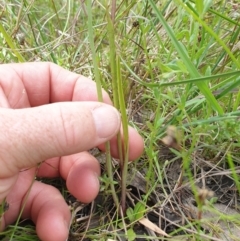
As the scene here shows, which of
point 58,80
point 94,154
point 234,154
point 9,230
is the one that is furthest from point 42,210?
point 234,154

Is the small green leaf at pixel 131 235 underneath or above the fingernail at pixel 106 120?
underneath

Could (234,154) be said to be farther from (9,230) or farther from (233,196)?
(9,230)

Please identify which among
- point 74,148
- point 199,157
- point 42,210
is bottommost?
point 42,210

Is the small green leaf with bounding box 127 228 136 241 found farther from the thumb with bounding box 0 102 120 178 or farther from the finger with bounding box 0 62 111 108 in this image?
the finger with bounding box 0 62 111 108

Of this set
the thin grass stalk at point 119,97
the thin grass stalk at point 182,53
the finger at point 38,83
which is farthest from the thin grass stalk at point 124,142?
the finger at point 38,83

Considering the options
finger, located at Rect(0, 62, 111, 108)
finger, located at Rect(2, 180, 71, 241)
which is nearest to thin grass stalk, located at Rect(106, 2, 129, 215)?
finger, located at Rect(2, 180, 71, 241)

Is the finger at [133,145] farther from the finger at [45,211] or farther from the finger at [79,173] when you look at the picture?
the finger at [45,211]

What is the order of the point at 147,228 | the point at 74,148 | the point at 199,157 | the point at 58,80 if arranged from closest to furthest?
the point at 74,148 → the point at 147,228 → the point at 199,157 → the point at 58,80
